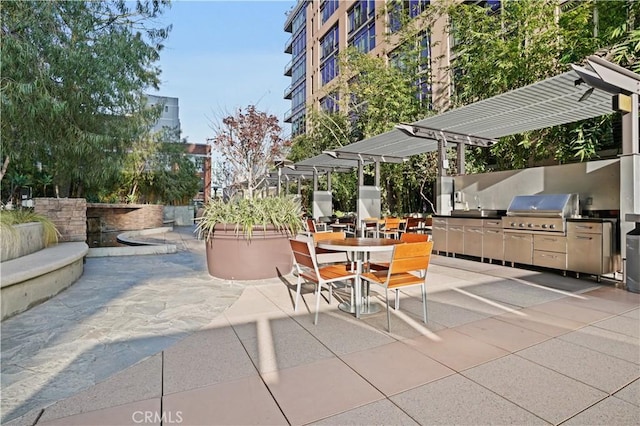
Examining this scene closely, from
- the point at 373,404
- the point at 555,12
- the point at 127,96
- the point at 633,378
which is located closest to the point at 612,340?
the point at 633,378

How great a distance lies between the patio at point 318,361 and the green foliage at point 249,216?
1.15 meters

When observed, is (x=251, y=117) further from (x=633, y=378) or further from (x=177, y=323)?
(x=633, y=378)

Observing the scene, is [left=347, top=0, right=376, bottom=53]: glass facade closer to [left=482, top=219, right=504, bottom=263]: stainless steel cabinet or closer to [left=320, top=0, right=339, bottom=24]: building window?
[left=320, top=0, right=339, bottom=24]: building window

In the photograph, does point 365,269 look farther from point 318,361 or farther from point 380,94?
point 380,94

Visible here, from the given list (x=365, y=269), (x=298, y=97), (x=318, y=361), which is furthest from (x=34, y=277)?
(x=298, y=97)

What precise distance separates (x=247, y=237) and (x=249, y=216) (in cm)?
34

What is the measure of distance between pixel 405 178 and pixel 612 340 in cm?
1067

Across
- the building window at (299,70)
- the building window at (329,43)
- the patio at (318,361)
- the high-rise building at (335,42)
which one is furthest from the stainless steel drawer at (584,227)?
the building window at (299,70)

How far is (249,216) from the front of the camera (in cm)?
516

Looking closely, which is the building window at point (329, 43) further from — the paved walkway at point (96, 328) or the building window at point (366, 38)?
the paved walkway at point (96, 328)

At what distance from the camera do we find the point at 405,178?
13.2 metres

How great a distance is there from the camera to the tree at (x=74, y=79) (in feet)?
19.4

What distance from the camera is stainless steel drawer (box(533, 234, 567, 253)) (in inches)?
211

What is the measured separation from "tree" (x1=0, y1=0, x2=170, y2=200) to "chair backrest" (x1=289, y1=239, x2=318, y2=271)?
5.40 m
